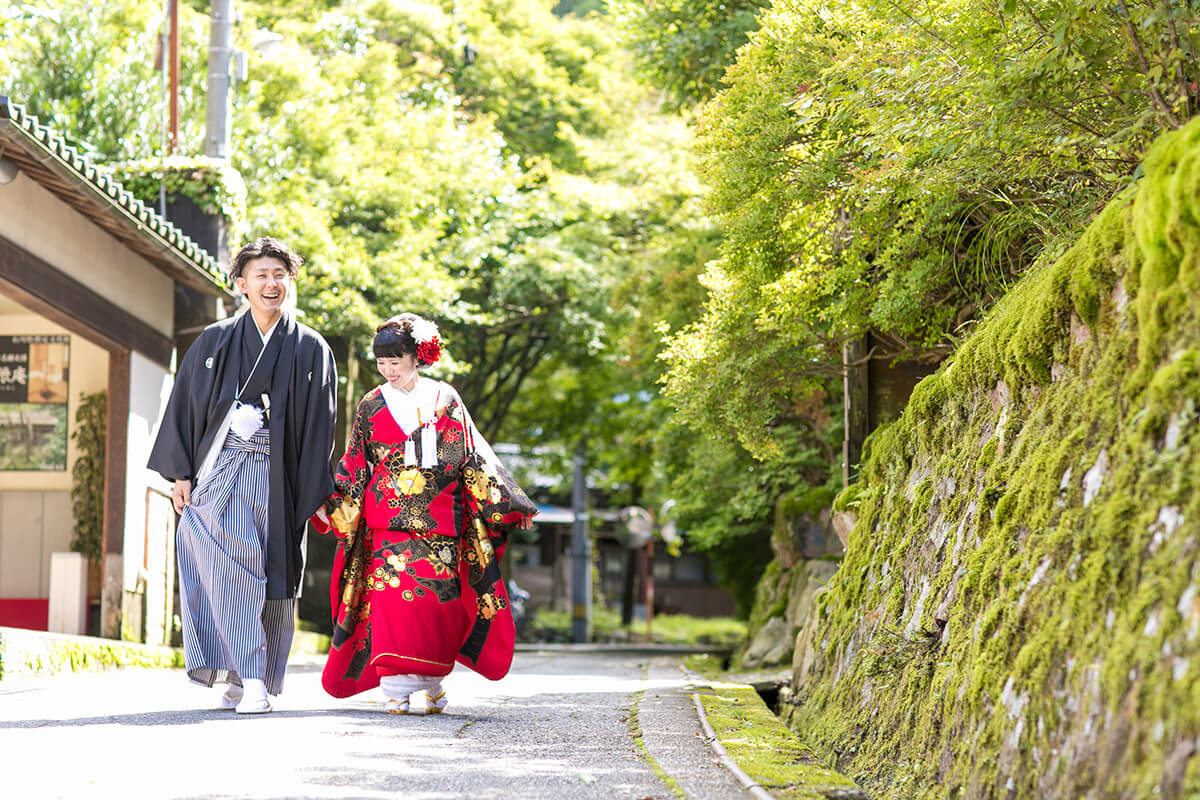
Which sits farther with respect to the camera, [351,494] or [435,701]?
[351,494]

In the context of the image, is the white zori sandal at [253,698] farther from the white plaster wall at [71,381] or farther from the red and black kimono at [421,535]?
the white plaster wall at [71,381]

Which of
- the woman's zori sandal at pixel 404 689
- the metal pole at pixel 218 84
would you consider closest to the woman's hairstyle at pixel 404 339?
the woman's zori sandal at pixel 404 689

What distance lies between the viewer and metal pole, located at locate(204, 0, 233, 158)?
14.5 metres

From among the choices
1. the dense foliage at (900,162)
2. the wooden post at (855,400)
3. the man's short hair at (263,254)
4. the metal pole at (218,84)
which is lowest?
the wooden post at (855,400)

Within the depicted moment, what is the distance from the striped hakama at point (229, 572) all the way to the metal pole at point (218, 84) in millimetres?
8768

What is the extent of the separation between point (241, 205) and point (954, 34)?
9.74 m

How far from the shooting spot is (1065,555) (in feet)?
11.7

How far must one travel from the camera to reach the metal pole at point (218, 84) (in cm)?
1448

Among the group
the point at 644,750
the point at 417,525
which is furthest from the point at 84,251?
the point at 644,750

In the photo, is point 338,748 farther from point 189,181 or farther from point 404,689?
point 189,181

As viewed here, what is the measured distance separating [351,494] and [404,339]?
86 cm

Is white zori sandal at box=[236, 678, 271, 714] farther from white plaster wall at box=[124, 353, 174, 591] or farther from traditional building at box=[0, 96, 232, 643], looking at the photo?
white plaster wall at box=[124, 353, 174, 591]

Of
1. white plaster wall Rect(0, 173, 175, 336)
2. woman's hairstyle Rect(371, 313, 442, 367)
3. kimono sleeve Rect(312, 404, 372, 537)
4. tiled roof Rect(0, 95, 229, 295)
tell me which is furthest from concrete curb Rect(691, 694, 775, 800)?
white plaster wall Rect(0, 173, 175, 336)

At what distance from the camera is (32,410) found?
1309 cm
